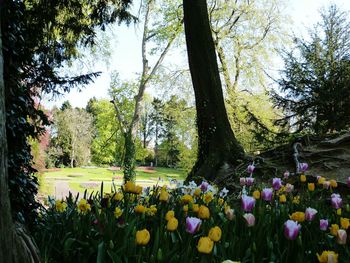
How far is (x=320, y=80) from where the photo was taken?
10633mm

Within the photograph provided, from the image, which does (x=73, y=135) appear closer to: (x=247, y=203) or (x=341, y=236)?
(x=247, y=203)

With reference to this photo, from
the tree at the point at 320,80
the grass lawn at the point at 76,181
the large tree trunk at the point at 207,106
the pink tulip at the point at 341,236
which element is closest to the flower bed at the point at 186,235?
the pink tulip at the point at 341,236

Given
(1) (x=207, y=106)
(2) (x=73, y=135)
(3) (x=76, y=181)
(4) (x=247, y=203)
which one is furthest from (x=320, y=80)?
(2) (x=73, y=135)

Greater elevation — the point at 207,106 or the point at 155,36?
the point at 155,36

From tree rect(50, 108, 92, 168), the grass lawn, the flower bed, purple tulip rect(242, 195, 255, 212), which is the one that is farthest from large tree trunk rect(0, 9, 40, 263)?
tree rect(50, 108, 92, 168)

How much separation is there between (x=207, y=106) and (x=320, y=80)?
18.0 ft

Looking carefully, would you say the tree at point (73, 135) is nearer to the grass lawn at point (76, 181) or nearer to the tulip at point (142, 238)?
the grass lawn at point (76, 181)

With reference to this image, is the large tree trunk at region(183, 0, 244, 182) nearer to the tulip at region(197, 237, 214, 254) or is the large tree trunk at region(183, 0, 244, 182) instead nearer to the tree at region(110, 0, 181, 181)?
the tulip at region(197, 237, 214, 254)

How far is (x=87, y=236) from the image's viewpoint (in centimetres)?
190

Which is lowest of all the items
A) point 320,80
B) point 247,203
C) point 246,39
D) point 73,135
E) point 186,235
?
point 186,235

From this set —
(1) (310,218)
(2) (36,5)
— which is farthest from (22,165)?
(2) (36,5)

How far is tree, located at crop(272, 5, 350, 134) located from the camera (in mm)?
10133

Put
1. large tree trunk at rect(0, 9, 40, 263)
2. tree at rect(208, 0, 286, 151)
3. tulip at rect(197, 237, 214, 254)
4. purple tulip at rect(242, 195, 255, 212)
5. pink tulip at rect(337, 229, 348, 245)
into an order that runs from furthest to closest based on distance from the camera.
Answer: tree at rect(208, 0, 286, 151) < purple tulip at rect(242, 195, 255, 212) < pink tulip at rect(337, 229, 348, 245) < tulip at rect(197, 237, 214, 254) < large tree trunk at rect(0, 9, 40, 263)

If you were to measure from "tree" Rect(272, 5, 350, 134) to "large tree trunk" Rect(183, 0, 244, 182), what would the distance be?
15.9ft
